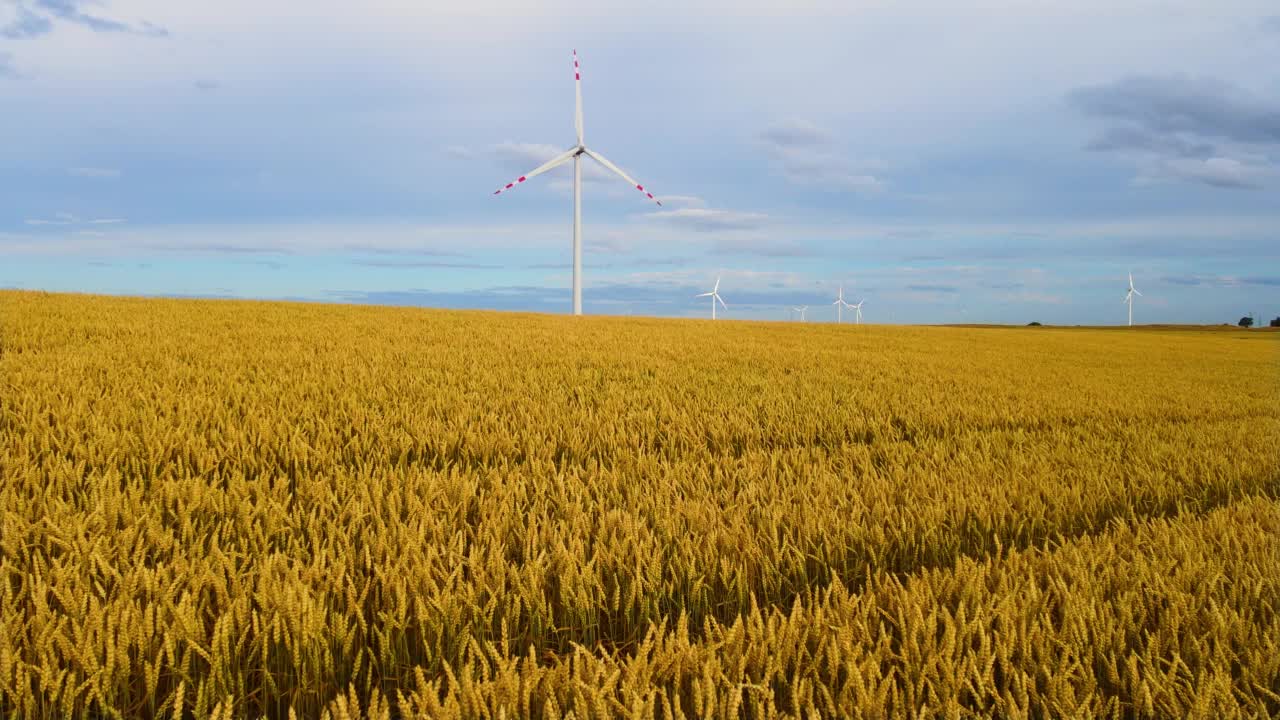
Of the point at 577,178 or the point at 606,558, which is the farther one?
the point at 577,178

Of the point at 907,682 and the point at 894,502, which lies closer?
the point at 907,682

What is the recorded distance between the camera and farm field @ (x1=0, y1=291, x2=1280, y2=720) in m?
1.94

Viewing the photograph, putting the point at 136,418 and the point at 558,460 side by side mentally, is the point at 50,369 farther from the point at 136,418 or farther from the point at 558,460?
the point at 558,460

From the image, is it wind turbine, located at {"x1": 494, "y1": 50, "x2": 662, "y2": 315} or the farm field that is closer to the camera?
the farm field

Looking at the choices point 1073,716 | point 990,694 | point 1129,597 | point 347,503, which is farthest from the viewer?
point 347,503

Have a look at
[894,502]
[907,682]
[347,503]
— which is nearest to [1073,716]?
[907,682]

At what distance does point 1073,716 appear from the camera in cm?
183

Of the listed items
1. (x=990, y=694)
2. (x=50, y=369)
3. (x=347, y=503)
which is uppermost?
(x=50, y=369)

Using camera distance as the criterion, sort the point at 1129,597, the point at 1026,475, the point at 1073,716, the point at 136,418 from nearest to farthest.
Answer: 1. the point at 1073,716
2. the point at 1129,597
3. the point at 1026,475
4. the point at 136,418

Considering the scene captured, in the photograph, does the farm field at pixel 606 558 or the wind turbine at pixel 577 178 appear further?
the wind turbine at pixel 577 178

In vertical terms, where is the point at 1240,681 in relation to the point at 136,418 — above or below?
below

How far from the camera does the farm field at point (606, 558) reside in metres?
1.94

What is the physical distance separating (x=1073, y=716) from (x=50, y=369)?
9500 mm

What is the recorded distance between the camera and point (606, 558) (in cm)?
275
